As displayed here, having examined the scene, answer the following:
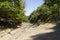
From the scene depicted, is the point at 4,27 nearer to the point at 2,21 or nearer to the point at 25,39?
the point at 2,21

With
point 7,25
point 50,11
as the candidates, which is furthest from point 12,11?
point 50,11

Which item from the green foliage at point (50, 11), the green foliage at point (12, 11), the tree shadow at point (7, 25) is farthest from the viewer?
the tree shadow at point (7, 25)

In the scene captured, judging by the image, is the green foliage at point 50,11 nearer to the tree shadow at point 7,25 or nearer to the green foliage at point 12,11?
the green foliage at point 12,11

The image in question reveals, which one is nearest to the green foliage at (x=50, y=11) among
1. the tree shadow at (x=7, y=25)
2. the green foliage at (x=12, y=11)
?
the green foliage at (x=12, y=11)

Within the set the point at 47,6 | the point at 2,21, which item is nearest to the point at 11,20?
the point at 2,21

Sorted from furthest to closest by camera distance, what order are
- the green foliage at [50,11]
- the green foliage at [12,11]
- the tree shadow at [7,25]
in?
the tree shadow at [7,25], the green foliage at [50,11], the green foliage at [12,11]

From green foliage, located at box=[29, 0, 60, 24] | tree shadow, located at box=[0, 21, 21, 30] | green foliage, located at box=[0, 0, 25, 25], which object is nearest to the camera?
green foliage, located at box=[0, 0, 25, 25]

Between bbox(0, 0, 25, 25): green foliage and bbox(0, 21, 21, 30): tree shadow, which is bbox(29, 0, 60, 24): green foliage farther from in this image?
bbox(0, 21, 21, 30): tree shadow

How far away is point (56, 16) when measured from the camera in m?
23.1

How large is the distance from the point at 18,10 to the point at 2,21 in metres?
3.08

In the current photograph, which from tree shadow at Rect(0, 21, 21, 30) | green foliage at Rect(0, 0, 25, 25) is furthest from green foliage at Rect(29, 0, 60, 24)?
tree shadow at Rect(0, 21, 21, 30)

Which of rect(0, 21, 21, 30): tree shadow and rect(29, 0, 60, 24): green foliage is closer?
rect(29, 0, 60, 24): green foliage

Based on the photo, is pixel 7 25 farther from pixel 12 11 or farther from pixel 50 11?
pixel 50 11

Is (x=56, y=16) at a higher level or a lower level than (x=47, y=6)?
lower
